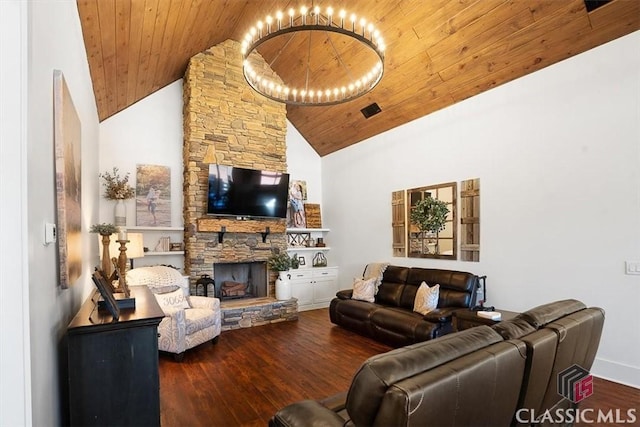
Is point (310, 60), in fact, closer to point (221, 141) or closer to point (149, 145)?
point (221, 141)

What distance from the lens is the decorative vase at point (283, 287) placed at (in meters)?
5.93

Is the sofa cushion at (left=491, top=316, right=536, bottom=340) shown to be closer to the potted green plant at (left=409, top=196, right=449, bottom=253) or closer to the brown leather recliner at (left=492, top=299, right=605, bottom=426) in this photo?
the brown leather recliner at (left=492, top=299, right=605, bottom=426)

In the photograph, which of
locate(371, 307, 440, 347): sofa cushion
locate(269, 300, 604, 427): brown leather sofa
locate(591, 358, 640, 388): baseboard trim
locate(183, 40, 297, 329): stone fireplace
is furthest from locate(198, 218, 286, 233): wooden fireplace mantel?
locate(591, 358, 640, 388): baseboard trim

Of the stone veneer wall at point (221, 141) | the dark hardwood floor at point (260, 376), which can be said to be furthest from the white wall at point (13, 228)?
the stone veneer wall at point (221, 141)

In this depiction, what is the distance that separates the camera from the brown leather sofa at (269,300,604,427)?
1.18m

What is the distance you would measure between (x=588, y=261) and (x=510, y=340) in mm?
2672

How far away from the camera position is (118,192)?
5.20 m

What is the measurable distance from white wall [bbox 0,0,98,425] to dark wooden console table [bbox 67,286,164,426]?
11cm

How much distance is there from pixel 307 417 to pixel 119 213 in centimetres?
490

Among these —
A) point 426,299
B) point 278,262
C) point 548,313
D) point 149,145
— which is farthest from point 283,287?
point 548,313

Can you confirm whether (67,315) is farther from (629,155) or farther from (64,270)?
(629,155)

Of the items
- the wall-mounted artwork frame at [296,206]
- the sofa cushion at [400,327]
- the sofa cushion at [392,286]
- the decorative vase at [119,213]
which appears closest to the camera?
the sofa cushion at [400,327]

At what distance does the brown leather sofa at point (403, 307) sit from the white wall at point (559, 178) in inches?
15.5

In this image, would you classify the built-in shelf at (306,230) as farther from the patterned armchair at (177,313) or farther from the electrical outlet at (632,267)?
the electrical outlet at (632,267)
